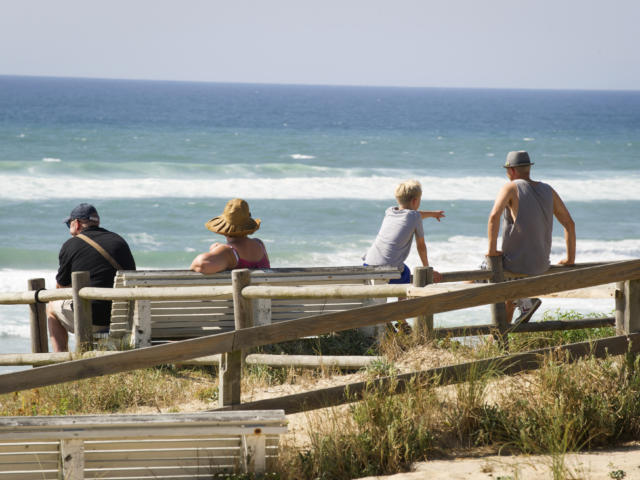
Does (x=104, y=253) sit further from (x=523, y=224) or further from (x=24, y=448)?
(x=523, y=224)

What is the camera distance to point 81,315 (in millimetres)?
6230

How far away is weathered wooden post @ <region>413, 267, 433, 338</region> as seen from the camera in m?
5.66

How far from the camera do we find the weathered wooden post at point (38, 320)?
680 cm

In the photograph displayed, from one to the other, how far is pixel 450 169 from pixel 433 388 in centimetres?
3421

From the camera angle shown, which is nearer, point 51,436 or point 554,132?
point 51,436

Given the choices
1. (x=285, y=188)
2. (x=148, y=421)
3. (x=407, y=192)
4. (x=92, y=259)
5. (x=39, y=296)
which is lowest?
(x=148, y=421)

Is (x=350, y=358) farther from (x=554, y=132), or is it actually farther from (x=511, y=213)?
(x=554, y=132)

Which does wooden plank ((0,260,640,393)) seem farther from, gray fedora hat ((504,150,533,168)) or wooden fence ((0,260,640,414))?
gray fedora hat ((504,150,533,168))

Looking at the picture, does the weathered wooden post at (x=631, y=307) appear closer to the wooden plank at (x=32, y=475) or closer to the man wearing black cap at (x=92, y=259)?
the wooden plank at (x=32, y=475)

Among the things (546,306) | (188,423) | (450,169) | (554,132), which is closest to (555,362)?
(188,423)

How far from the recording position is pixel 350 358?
215 inches

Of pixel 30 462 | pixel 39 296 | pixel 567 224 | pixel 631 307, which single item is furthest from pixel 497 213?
pixel 30 462

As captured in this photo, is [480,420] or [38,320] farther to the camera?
[38,320]

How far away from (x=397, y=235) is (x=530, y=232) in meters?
1.09
